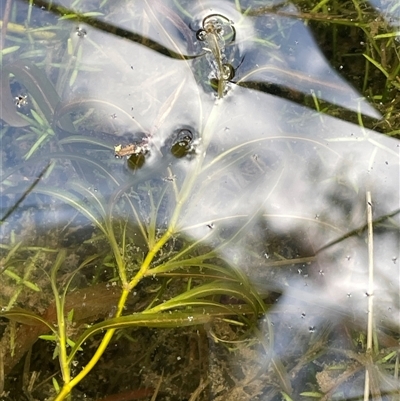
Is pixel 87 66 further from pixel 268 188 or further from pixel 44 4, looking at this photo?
pixel 268 188

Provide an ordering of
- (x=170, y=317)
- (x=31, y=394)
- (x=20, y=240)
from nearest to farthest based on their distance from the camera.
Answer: (x=170, y=317), (x=31, y=394), (x=20, y=240)

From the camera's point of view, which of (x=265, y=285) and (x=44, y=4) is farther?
(x=44, y=4)

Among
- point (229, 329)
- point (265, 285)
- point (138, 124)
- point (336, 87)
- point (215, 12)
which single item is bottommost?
point (229, 329)

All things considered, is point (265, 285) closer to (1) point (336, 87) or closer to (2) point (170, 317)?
(2) point (170, 317)

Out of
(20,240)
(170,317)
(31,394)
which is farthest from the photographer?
(20,240)

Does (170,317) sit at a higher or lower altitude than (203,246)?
lower

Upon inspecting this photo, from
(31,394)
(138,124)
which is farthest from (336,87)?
(31,394)

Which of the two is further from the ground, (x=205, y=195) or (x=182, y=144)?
(x=182, y=144)
